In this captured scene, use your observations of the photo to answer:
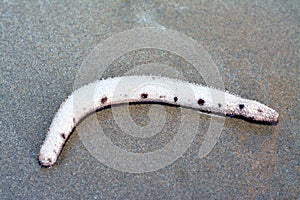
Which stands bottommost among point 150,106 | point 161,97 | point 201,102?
point 150,106

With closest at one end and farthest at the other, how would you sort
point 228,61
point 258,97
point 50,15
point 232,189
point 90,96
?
point 232,189 → point 90,96 → point 258,97 → point 228,61 → point 50,15

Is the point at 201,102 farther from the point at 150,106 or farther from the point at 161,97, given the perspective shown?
the point at 150,106

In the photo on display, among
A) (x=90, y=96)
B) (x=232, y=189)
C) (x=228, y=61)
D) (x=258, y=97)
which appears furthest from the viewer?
(x=228, y=61)

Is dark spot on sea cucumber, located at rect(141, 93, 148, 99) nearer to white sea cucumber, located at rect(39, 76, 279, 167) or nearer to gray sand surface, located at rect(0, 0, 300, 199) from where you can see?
white sea cucumber, located at rect(39, 76, 279, 167)

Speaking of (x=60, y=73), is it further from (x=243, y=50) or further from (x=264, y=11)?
(x=264, y=11)

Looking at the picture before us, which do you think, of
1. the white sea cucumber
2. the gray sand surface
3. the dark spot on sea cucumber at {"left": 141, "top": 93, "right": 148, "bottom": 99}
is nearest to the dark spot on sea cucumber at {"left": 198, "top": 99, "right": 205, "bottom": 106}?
the white sea cucumber

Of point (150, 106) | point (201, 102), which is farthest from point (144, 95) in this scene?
point (201, 102)

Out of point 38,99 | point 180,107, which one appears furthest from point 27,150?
point 180,107
